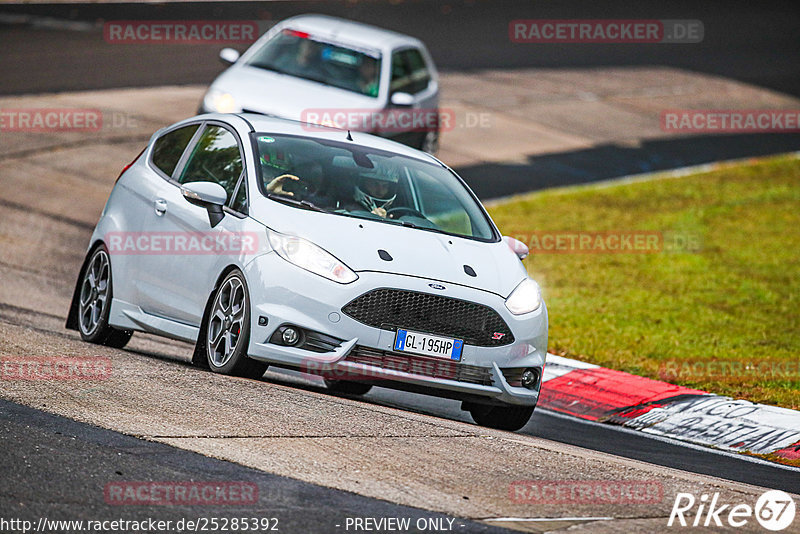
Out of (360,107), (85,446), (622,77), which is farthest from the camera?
(622,77)

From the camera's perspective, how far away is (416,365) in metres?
8.26

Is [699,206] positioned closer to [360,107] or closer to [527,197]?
[527,197]

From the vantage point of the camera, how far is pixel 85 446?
643 centimetres

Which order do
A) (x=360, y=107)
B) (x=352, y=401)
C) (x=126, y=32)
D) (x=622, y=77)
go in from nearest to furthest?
(x=352, y=401), (x=360, y=107), (x=126, y=32), (x=622, y=77)

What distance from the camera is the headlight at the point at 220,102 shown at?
15.5m

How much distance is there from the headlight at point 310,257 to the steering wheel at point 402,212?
37.3 inches

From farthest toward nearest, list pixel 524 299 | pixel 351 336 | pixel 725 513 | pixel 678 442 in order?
pixel 678 442
pixel 524 299
pixel 351 336
pixel 725 513

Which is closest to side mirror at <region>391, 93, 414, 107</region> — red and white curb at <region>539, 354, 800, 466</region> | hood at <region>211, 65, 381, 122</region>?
hood at <region>211, 65, 381, 122</region>

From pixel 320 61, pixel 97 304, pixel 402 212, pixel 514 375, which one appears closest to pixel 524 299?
pixel 514 375

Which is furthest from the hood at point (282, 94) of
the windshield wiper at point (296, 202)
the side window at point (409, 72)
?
the windshield wiper at point (296, 202)

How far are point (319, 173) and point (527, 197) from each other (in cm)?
1028

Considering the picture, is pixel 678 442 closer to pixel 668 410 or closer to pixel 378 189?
pixel 668 410

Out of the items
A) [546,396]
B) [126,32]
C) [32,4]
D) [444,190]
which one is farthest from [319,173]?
[32,4]

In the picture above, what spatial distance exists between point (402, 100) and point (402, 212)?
7616 mm
